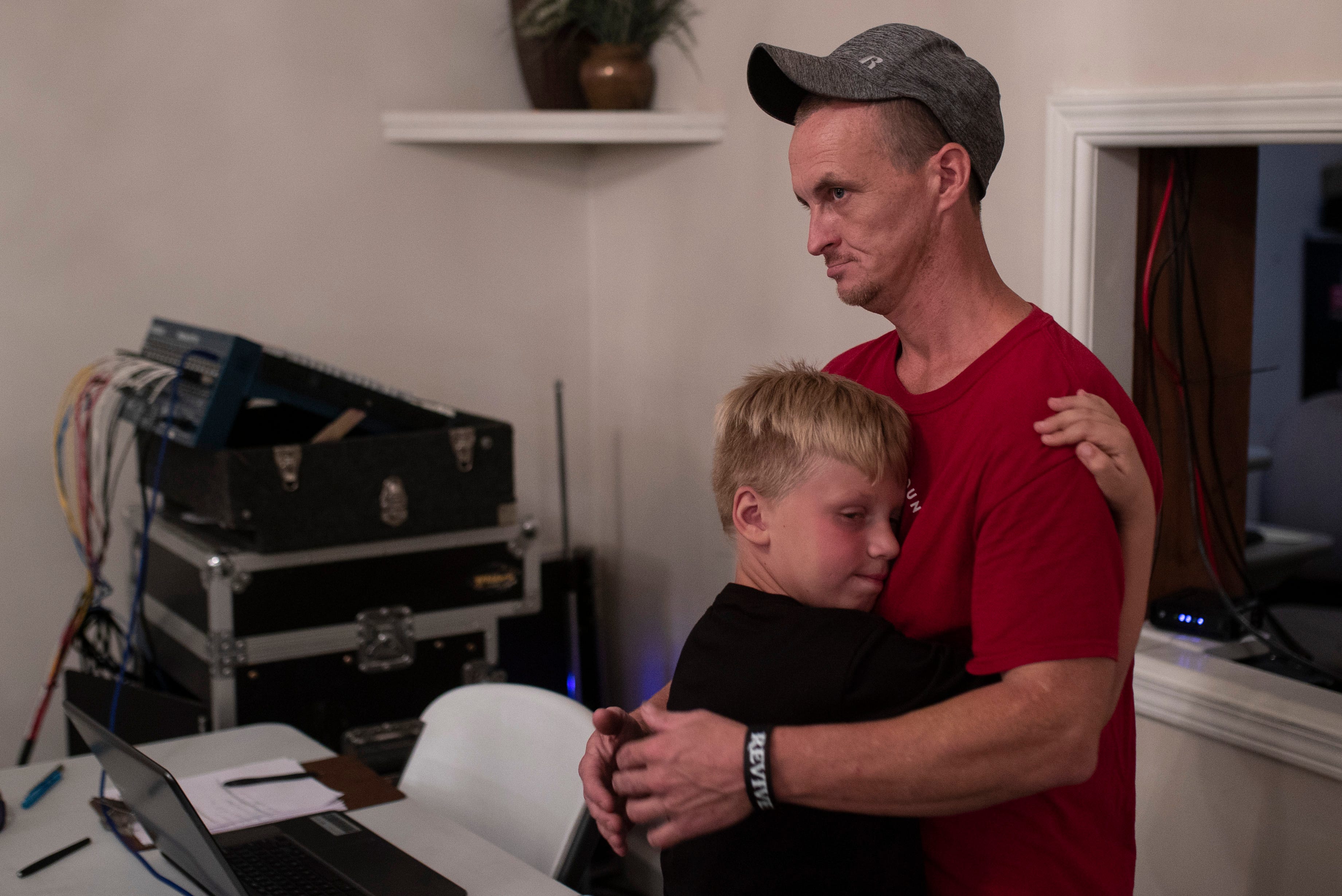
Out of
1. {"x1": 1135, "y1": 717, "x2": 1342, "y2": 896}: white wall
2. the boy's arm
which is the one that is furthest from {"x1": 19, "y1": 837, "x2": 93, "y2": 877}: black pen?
{"x1": 1135, "y1": 717, "x2": 1342, "y2": 896}: white wall

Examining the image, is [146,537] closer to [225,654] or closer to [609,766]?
[225,654]

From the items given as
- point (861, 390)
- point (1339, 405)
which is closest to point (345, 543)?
point (861, 390)

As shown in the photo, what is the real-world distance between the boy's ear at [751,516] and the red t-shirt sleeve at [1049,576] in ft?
0.88

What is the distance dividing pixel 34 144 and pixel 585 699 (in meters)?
1.89

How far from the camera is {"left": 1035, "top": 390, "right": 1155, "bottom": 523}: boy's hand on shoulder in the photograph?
44.1 inches

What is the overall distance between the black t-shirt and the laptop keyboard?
55 centimetres

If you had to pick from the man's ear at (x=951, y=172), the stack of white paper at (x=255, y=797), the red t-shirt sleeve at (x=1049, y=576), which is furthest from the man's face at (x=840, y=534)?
the stack of white paper at (x=255, y=797)

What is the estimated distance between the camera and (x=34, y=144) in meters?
2.91

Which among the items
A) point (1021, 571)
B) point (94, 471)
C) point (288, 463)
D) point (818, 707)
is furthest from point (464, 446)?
point (1021, 571)

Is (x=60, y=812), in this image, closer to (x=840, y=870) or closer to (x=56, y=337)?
(x=840, y=870)

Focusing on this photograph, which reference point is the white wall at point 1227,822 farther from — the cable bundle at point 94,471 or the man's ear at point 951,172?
the cable bundle at point 94,471

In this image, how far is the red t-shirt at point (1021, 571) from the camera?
43.5 inches

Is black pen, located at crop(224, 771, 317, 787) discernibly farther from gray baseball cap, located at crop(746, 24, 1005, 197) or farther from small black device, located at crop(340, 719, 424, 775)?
gray baseball cap, located at crop(746, 24, 1005, 197)

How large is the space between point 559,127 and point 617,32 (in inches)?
11.4
